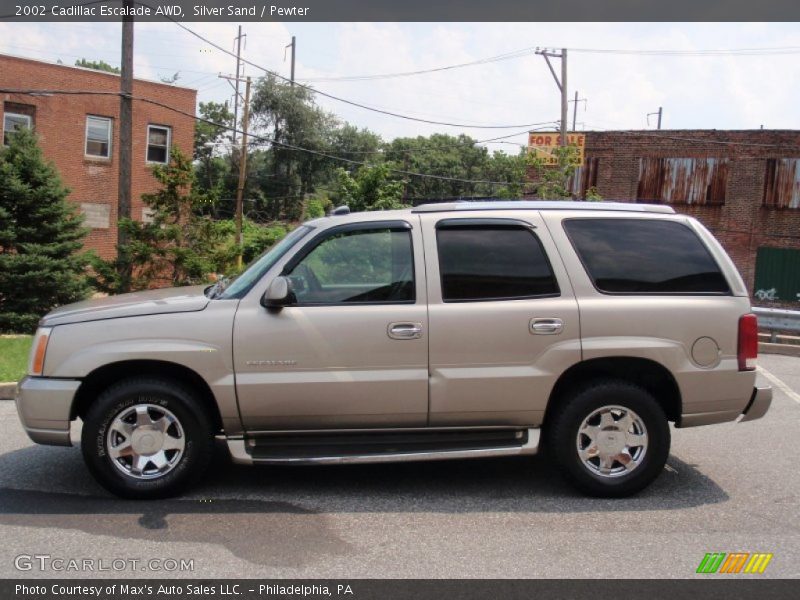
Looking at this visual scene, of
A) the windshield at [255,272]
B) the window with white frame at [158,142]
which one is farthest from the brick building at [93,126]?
the windshield at [255,272]

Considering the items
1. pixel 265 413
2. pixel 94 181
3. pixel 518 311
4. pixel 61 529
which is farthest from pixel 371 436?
pixel 94 181

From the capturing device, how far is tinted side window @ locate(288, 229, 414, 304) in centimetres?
534

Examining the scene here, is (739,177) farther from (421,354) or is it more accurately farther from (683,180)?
(421,354)

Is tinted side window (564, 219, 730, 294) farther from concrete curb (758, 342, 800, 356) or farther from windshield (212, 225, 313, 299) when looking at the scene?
concrete curb (758, 342, 800, 356)

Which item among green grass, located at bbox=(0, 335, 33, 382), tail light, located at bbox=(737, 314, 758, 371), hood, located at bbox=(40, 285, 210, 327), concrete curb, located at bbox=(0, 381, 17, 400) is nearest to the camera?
hood, located at bbox=(40, 285, 210, 327)

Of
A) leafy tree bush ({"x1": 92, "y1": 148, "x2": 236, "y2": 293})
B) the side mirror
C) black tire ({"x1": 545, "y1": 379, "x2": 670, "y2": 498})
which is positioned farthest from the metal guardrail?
the side mirror

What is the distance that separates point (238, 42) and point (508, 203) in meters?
46.0

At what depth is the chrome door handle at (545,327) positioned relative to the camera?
5.27m

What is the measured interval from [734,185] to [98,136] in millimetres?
25163

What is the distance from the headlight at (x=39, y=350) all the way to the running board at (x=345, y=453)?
51.2 inches

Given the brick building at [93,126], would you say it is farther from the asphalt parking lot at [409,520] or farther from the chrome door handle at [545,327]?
the chrome door handle at [545,327]

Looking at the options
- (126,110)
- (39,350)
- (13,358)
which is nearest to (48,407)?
(39,350)

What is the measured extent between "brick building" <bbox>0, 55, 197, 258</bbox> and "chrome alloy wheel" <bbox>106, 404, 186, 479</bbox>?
25.7 meters

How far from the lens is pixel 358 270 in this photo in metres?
5.55
